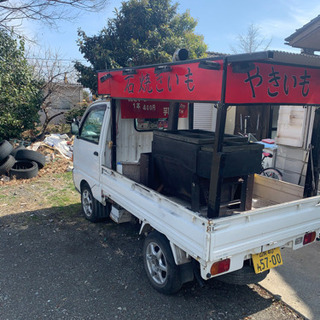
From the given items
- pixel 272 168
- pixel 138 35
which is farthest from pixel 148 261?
pixel 138 35

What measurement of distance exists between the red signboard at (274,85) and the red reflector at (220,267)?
1286mm

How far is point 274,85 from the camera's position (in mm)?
2414

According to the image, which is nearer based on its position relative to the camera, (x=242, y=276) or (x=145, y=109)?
(x=242, y=276)

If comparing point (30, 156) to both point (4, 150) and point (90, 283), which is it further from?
point (90, 283)

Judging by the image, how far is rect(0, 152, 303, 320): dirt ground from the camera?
2.72 metres

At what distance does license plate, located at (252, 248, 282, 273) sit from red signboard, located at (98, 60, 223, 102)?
146 centimetres

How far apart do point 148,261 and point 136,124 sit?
2.20 meters

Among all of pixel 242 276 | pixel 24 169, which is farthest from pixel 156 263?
pixel 24 169

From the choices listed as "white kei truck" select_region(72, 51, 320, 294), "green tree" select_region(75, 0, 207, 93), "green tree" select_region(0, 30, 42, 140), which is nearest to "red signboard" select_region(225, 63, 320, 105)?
"white kei truck" select_region(72, 51, 320, 294)

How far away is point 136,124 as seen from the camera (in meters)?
4.48

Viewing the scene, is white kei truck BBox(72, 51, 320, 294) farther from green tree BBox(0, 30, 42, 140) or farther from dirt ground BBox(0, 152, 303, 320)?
green tree BBox(0, 30, 42, 140)

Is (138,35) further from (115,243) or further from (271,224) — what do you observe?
(271,224)

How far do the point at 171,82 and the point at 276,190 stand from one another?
1929 millimetres

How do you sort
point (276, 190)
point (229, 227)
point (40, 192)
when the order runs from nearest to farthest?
point (229, 227) → point (276, 190) → point (40, 192)
